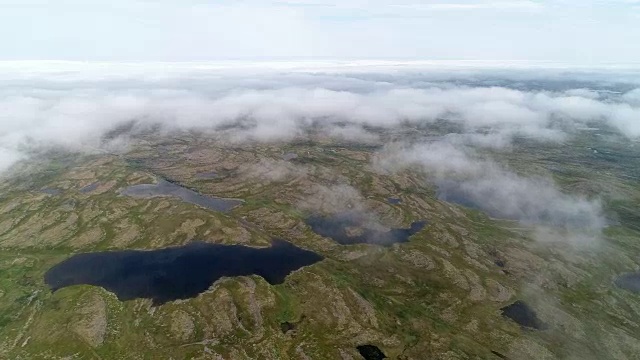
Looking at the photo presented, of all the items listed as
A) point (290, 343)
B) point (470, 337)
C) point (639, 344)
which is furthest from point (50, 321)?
point (639, 344)

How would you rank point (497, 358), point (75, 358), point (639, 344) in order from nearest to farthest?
point (75, 358)
point (497, 358)
point (639, 344)

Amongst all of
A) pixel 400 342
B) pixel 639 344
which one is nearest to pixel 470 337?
pixel 400 342

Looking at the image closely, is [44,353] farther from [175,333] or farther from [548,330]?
[548,330]

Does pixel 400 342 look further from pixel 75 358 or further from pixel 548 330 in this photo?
pixel 75 358

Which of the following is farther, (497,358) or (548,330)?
(548,330)

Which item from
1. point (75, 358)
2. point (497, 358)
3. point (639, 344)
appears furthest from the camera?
point (639, 344)

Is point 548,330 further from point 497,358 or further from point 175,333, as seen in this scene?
point 175,333

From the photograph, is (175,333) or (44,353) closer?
(44,353)
